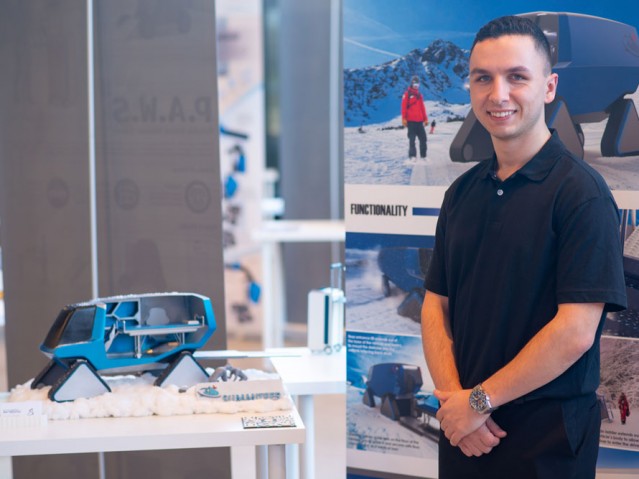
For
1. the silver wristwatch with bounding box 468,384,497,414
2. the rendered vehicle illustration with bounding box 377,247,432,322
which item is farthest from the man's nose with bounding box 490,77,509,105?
the rendered vehicle illustration with bounding box 377,247,432,322

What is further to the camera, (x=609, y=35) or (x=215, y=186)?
(x=215, y=186)

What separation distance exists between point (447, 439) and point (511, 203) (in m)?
0.55

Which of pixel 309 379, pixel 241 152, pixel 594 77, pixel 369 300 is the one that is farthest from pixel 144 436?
pixel 241 152

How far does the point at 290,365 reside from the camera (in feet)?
8.75

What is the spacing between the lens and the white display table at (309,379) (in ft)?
8.05

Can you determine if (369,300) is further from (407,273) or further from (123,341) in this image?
(123,341)

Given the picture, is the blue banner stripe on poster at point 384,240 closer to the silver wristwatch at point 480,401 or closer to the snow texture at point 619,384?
the snow texture at point 619,384

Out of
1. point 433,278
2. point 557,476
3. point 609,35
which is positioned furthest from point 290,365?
point 609,35

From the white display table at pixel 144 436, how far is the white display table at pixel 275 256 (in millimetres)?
3317

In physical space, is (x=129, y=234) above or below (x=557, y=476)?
above

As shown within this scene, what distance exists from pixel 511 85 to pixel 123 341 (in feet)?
3.95

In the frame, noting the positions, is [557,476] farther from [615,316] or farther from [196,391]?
[196,391]

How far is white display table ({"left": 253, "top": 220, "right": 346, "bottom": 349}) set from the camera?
17.4ft

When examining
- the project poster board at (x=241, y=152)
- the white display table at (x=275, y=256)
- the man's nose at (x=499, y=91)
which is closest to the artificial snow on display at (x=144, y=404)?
the man's nose at (x=499, y=91)
